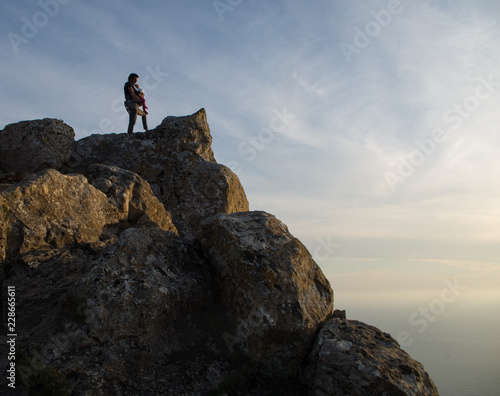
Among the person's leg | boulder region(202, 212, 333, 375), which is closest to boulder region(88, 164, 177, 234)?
boulder region(202, 212, 333, 375)

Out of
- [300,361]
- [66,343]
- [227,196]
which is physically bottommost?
[66,343]

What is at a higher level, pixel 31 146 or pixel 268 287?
pixel 31 146

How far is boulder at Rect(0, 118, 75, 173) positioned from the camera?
10586 millimetres

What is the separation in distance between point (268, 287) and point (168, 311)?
1877mm

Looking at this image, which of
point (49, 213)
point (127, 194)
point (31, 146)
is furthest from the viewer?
point (31, 146)

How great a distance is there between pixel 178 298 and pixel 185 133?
806 cm

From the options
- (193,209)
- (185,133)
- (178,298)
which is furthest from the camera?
(185,133)

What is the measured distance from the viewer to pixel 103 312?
6055 mm

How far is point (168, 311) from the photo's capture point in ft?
21.8

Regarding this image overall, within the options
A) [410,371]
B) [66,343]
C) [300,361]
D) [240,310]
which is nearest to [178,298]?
[240,310]

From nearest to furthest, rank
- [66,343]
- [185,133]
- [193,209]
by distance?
[66,343]
[193,209]
[185,133]

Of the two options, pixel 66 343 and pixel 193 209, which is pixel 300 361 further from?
pixel 193 209

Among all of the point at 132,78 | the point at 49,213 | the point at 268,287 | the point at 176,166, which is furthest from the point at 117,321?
A: the point at 132,78

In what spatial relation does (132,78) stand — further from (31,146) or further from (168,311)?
(168,311)
